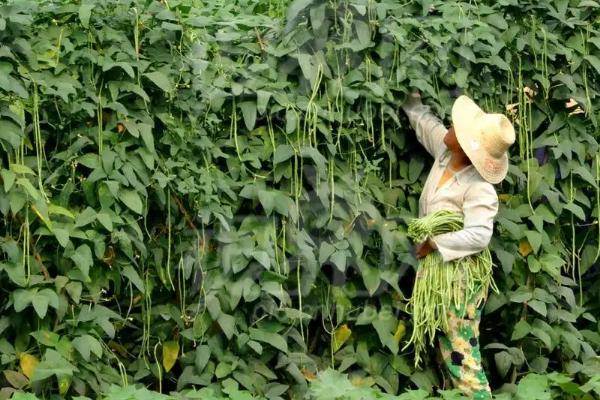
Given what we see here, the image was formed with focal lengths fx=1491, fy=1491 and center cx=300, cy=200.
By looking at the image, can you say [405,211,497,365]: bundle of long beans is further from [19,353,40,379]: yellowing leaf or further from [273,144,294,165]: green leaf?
[19,353,40,379]: yellowing leaf

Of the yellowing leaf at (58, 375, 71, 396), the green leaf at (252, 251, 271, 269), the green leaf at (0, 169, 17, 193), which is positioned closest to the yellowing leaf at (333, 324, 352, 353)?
the green leaf at (252, 251, 271, 269)

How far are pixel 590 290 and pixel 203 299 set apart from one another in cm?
189

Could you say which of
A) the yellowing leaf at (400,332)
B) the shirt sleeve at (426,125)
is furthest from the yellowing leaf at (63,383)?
the shirt sleeve at (426,125)

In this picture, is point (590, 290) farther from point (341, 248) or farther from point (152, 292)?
point (152, 292)

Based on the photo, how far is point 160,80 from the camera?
228 inches

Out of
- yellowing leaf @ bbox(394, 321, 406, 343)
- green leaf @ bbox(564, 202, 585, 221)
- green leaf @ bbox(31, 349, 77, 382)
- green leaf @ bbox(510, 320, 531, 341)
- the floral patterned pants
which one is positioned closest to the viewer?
green leaf @ bbox(31, 349, 77, 382)

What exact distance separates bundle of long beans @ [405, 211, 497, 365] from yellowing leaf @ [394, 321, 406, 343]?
0.28 ft

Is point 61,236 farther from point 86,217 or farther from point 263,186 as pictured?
point 263,186

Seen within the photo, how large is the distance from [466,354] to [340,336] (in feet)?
1.72

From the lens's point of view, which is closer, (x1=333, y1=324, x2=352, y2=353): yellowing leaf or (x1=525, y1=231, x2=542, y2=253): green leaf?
(x1=333, y1=324, x2=352, y2=353): yellowing leaf

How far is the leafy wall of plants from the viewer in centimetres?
566

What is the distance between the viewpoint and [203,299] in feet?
19.5

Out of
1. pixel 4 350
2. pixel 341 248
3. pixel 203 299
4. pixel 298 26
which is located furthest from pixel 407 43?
pixel 4 350

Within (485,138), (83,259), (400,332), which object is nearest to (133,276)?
(83,259)
